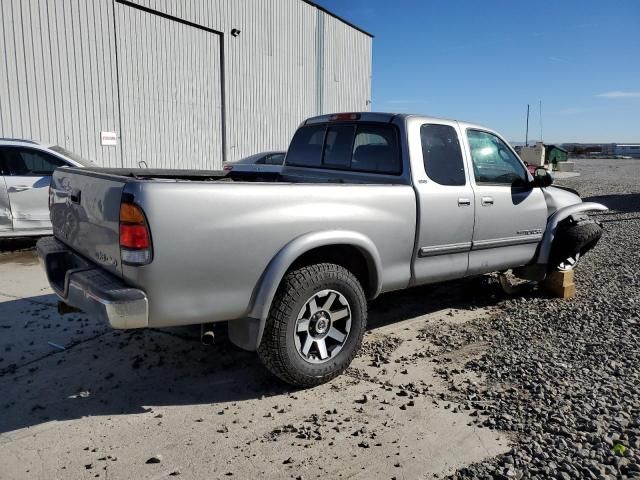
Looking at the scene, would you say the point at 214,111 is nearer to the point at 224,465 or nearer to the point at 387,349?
the point at 387,349

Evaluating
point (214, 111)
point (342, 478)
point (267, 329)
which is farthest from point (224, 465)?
point (214, 111)

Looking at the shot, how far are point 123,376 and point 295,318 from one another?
1436mm

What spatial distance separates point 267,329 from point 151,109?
11722mm

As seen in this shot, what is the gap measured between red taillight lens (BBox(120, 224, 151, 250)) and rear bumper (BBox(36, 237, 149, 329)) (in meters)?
0.25

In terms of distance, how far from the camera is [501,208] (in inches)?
202

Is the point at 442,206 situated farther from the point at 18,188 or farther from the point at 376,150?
the point at 18,188

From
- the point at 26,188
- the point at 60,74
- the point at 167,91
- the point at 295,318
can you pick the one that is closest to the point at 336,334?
the point at 295,318

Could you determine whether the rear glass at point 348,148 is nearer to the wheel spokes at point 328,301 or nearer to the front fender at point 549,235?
the wheel spokes at point 328,301

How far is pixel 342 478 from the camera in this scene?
9.20 ft

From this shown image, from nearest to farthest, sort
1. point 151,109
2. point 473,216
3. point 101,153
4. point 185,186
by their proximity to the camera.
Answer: point 185,186
point 473,216
point 101,153
point 151,109

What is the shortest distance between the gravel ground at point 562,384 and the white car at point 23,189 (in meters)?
6.52

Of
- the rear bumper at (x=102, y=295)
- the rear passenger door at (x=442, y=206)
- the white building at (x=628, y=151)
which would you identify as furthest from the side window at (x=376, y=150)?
the white building at (x=628, y=151)

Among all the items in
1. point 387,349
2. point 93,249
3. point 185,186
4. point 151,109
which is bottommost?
point 387,349

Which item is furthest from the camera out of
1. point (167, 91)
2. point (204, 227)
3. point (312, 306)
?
point (167, 91)
